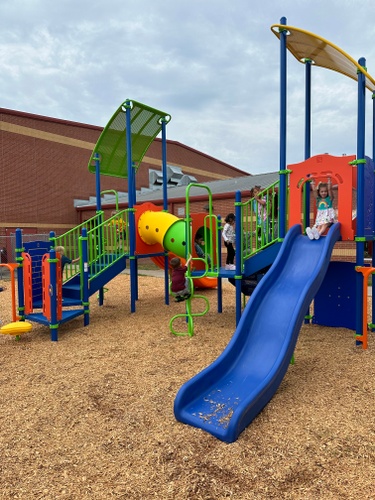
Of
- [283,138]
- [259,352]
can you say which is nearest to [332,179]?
[283,138]

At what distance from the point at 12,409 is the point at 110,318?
371 cm

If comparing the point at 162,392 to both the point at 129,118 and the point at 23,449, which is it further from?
the point at 129,118

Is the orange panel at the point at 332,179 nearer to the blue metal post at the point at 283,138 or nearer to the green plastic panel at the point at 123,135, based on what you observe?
the blue metal post at the point at 283,138

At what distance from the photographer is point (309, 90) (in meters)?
6.53

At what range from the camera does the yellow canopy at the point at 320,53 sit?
16.8ft

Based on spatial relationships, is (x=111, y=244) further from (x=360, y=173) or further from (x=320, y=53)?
(x=320, y=53)

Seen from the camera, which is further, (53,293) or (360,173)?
(53,293)

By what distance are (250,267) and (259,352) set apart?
7.61ft

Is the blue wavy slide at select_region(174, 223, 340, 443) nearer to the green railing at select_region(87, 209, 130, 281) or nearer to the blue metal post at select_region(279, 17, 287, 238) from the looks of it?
the blue metal post at select_region(279, 17, 287, 238)

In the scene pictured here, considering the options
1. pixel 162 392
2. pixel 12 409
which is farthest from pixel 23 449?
pixel 162 392

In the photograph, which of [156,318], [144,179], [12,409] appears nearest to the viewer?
[12,409]

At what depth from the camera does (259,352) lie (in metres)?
3.85

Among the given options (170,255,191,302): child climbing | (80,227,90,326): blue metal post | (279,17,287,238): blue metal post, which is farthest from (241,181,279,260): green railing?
(80,227,90,326): blue metal post

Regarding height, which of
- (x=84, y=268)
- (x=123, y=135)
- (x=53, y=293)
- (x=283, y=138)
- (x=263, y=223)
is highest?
(x=123, y=135)
